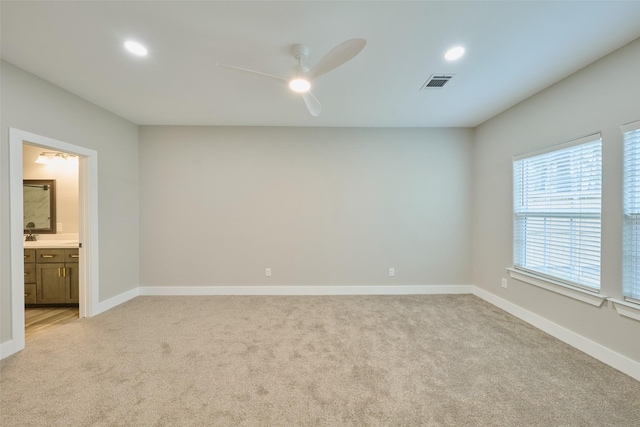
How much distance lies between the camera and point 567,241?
2.55m

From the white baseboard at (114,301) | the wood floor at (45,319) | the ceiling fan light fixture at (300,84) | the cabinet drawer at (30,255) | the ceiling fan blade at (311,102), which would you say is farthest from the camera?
the cabinet drawer at (30,255)

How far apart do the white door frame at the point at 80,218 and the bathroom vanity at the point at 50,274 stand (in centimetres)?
51

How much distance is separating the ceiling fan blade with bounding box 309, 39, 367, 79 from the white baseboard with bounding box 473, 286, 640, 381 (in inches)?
123

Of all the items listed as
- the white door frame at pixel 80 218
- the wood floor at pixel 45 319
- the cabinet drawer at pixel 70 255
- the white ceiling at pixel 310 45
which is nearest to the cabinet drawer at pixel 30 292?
the wood floor at pixel 45 319

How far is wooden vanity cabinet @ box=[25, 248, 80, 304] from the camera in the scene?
337 centimetres

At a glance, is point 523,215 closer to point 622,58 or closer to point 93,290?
point 622,58

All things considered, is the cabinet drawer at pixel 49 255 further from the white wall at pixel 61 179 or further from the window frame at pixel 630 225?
the window frame at pixel 630 225

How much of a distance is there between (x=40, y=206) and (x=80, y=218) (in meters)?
1.57

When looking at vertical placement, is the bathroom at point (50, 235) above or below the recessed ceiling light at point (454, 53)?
below

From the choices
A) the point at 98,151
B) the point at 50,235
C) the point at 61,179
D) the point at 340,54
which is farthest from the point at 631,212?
the point at 50,235

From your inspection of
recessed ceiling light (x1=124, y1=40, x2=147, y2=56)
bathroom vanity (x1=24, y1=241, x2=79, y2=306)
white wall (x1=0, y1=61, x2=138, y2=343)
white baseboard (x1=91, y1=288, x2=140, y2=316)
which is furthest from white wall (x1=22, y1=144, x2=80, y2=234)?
recessed ceiling light (x1=124, y1=40, x2=147, y2=56)

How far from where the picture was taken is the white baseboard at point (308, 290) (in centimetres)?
390

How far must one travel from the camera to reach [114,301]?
3434mm

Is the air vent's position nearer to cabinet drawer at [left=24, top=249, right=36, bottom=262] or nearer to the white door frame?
the white door frame
